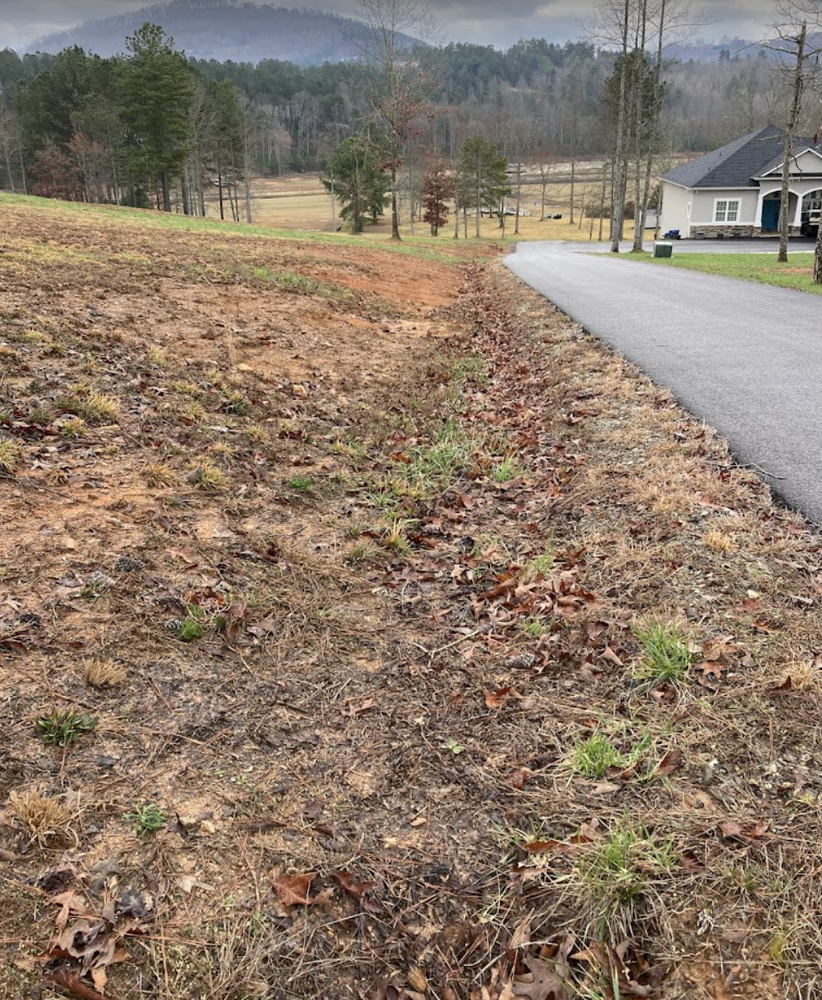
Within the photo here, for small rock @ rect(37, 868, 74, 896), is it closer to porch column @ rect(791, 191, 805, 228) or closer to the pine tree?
porch column @ rect(791, 191, 805, 228)

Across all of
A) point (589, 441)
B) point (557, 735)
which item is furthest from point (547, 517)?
point (557, 735)

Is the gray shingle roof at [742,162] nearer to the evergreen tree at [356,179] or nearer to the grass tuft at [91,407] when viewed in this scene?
the evergreen tree at [356,179]

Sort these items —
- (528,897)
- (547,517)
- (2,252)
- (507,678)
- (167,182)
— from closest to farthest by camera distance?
(528,897), (507,678), (547,517), (2,252), (167,182)

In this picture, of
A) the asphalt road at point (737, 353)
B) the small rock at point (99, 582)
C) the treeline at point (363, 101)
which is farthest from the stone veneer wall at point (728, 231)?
the small rock at point (99, 582)

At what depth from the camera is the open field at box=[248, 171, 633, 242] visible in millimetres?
62531

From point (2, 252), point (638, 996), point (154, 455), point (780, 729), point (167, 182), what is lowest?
point (638, 996)

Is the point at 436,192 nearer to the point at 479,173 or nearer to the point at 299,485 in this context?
the point at 479,173

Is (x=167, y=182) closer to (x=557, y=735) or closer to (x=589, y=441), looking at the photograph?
(x=589, y=441)

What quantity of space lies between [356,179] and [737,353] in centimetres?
4540

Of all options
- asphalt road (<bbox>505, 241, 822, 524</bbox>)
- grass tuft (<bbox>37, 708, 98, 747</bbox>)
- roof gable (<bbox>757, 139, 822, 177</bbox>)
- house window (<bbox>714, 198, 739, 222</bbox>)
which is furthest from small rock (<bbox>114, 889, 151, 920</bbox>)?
house window (<bbox>714, 198, 739, 222</bbox>)

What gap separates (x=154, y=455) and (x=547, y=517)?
3.01 m

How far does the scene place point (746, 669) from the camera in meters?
3.11

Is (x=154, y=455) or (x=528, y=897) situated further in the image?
(x=154, y=455)

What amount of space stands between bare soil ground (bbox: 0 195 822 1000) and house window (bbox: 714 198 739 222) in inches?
1859
